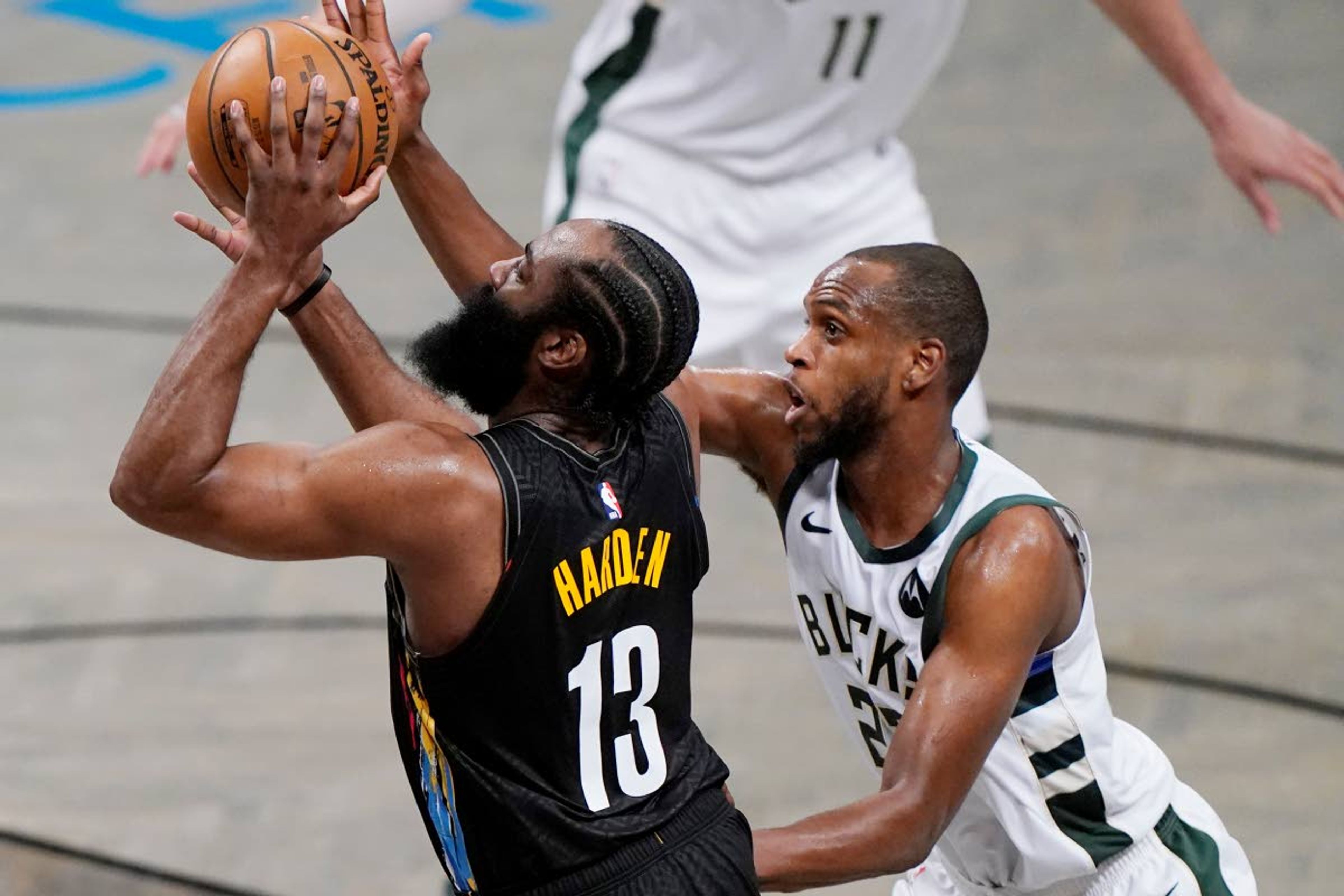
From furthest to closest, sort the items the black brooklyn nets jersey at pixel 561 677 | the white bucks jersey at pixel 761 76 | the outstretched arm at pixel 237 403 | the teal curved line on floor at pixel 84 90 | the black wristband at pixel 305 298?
the teal curved line on floor at pixel 84 90
the white bucks jersey at pixel 761 76
the black wristband at pixel 305 298
the black brooklyn nets jersey at pixel 561 677
the outstretched arm at pixel 237 403

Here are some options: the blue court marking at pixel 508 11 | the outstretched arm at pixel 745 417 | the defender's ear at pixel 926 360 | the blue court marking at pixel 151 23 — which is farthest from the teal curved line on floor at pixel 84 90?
the defender's ear at pixel 926 360

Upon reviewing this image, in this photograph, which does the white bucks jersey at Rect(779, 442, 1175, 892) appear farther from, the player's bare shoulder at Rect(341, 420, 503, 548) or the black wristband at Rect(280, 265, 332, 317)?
the black wristband at Rect(280, 265, 332, 317)

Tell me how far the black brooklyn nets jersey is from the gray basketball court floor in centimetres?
185

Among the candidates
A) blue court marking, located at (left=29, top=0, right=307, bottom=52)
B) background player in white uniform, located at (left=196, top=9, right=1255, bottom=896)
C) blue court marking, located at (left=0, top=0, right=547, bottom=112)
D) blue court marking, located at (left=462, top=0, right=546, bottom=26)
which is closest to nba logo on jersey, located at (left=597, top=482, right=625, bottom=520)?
background player in white uniform, located at (left=196, top=9, right=1255, bottom=896)

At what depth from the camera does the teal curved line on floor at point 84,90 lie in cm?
889

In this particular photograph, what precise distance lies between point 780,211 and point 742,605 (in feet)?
4.39

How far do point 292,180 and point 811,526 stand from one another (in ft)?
3.91

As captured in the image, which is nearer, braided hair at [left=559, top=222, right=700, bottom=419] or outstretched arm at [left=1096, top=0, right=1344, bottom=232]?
braided hair at [left=559, top=222, right=700, bottom=419]

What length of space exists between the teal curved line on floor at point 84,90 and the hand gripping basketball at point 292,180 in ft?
22.1

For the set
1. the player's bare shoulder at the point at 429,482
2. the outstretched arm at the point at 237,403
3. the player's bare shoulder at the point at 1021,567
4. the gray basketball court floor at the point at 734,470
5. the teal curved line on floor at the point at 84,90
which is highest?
the teal curved line on floor at the point at 84,90

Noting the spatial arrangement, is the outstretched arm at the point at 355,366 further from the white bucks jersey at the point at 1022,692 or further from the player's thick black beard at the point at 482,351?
the white bucks jersey at the point at 1022,692

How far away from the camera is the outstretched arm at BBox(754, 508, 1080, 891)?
2816 mm

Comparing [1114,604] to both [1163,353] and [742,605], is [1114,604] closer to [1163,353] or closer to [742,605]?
[742,605]

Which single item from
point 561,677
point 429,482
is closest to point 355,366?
point 429,482
